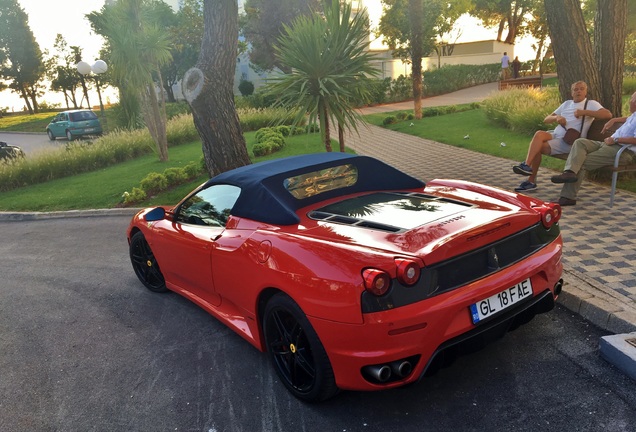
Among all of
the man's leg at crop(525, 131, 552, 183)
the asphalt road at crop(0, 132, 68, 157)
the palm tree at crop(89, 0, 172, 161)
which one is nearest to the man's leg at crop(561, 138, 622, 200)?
the man's leg at crop(525, 131, 552, 183)

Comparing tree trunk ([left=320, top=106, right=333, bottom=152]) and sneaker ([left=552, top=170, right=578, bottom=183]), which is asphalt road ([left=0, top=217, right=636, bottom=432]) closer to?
sneaker ([left=552, top=170, right=578, bottom=183])

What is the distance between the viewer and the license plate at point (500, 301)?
2.75m

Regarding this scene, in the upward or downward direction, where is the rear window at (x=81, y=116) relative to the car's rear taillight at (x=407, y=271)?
upward

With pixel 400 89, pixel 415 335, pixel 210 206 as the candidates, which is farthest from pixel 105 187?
pixel 400 89

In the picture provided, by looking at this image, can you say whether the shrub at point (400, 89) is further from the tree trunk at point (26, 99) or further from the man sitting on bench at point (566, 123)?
the tree trunk at point (26, 99)

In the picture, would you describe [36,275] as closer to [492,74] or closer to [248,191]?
[248,191]

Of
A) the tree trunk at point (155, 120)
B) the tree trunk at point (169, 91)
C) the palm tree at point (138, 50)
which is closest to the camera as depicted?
the palm tree at point (138, 50)

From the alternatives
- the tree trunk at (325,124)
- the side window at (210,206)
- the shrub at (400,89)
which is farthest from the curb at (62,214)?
the shrub at (400,89)

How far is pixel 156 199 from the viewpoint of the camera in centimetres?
1012

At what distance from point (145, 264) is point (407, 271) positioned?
355 centimetres

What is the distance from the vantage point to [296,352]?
306 centimetres

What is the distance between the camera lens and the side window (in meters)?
3.86

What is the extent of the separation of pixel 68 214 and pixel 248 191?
806cm

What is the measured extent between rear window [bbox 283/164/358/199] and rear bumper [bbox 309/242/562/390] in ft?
4.14
